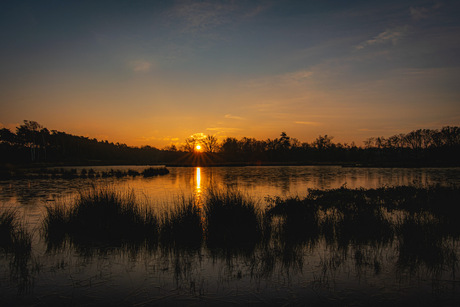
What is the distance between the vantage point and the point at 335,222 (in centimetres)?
1148

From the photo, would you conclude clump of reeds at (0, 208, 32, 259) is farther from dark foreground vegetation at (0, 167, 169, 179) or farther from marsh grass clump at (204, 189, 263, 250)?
dark foreground vegetation at (0, 167, 169, 179)

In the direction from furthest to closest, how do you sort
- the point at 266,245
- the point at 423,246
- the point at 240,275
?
the point at 266,245, the point at 423,246, the point at 240,275

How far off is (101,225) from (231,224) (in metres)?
4.63

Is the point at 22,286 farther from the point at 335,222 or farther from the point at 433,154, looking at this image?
the point at 433,154

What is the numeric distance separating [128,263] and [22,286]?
2328 millimetres

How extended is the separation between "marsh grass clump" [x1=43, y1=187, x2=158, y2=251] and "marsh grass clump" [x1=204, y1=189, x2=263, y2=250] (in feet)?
6.55

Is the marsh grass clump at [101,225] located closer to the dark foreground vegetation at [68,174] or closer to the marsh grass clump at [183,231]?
the marsh grass clump at [183,231]

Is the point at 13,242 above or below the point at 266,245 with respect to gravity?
above

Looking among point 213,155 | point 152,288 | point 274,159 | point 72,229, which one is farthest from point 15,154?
point 152,288

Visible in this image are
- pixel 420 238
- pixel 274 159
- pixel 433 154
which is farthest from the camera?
pixel 274 159

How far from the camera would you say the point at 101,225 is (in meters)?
10.7

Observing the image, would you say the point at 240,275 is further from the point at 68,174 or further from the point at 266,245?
the point at 68,174

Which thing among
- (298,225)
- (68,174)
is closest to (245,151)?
(68,174)

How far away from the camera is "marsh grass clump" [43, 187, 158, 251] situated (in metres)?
10.1
